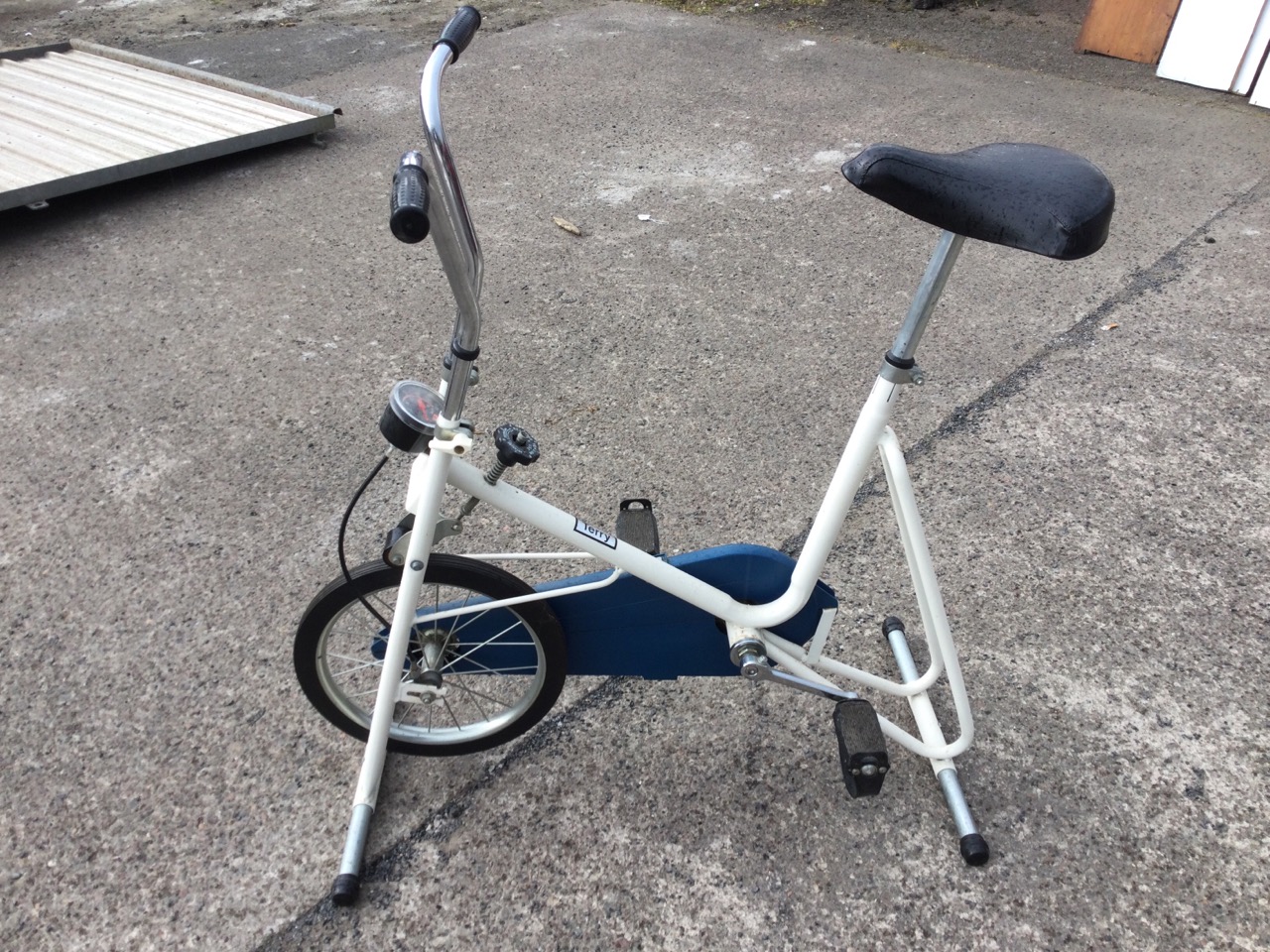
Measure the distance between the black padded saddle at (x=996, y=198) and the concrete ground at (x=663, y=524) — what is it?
115 cm

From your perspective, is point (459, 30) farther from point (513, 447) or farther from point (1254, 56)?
point (1254, 56)

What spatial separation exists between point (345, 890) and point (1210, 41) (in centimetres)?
615

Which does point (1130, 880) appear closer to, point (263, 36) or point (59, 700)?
point (59, 700)

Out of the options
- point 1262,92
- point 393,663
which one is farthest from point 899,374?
point 1262,92

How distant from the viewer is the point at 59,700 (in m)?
2.09

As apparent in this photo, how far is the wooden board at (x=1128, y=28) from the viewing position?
5.73 metres

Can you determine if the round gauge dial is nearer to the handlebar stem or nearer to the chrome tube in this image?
the handlebar stem

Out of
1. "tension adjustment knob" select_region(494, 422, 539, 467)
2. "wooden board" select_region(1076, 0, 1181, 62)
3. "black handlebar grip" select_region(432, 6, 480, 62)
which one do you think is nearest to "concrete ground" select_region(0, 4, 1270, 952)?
"tension adjustment knob" select_region(494, 422, 539, 467)

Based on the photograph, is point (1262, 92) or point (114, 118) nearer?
point (114, 118)

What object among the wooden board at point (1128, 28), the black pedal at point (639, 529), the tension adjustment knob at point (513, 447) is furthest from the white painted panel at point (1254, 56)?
the tension adjustment knob at point (513, 447)

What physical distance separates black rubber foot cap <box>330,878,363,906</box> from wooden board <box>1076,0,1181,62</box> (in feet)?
20.6

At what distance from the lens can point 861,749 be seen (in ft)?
5.77

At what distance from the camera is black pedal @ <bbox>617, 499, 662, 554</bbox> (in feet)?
6.09

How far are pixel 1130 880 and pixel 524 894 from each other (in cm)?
113
